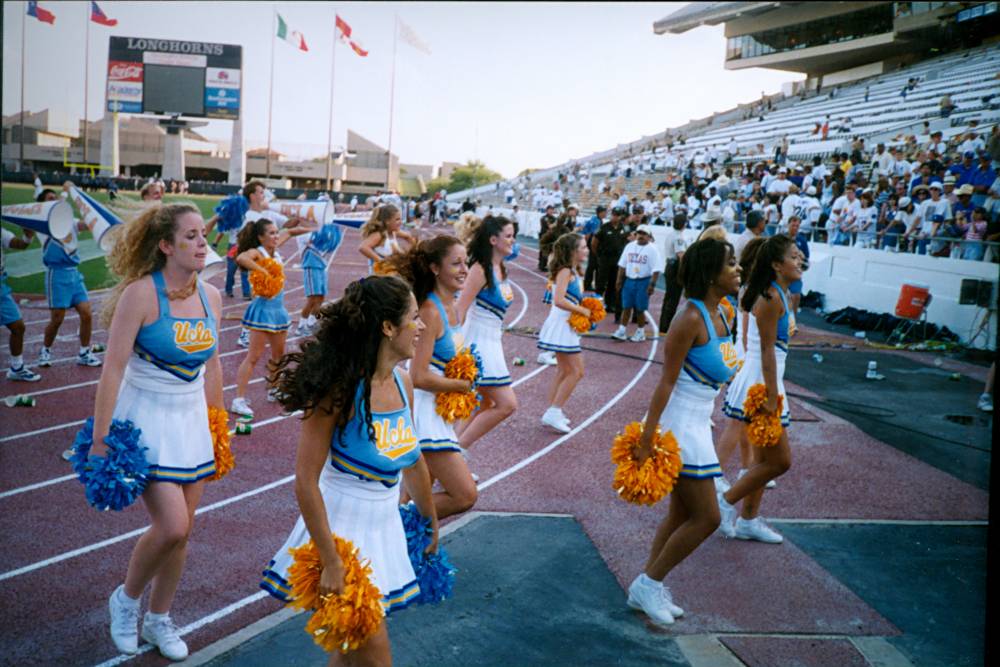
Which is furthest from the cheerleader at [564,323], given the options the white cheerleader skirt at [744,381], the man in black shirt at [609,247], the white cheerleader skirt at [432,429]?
the man in black shirt at [609,247]

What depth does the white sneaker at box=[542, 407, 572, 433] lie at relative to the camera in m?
7.53

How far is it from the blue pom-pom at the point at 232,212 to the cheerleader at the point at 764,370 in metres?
5.24

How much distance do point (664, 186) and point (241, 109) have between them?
42235 millimetres

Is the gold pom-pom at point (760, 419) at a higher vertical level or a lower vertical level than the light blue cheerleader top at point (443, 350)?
lower

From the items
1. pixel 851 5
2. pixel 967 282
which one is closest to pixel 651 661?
pixel 967 282

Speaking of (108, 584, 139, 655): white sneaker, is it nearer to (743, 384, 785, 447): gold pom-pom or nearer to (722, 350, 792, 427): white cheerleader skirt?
(743, 384, 785, 447): gold pom-pom

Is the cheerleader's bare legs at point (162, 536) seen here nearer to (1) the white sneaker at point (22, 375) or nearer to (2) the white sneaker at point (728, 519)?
(2) the white sneaker at point (728, 519)

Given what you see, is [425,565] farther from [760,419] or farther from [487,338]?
[487,338]

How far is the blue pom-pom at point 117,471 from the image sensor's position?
123 inches

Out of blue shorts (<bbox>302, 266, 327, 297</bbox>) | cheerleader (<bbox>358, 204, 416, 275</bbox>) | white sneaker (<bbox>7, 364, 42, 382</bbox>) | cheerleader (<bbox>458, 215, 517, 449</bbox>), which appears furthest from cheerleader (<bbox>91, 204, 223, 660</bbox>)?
blue shorts (<bbox>302, 266, 327, 297</bbox>)

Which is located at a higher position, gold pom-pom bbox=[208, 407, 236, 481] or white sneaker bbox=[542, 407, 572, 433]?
gold pom-pom bbox=[208, 407, 236, 481]

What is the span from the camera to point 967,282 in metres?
→ 11.0

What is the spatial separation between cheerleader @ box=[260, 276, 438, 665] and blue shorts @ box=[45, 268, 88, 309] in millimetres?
6965

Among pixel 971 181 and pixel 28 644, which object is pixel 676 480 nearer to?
pixel 28 644
